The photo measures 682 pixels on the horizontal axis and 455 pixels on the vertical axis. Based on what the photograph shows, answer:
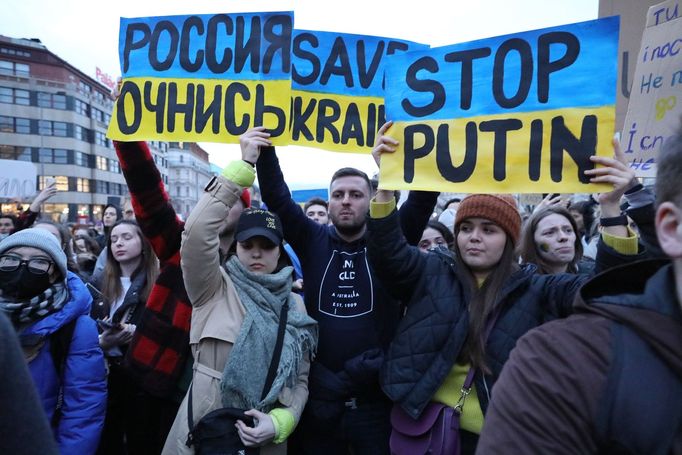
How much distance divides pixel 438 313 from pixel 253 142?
4.59 ft

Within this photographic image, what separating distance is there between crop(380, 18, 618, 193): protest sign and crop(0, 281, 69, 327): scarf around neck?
71.6 inches

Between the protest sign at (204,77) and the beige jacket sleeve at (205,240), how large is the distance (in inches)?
23.0

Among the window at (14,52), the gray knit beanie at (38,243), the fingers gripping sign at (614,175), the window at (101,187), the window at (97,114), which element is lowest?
Answer: the gray knit beanie at (38,243)

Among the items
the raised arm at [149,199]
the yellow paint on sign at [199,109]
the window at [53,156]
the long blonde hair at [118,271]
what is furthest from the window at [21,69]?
the raised arm at [149,199]

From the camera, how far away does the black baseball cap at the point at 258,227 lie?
2471 millimetres

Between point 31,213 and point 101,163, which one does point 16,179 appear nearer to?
point 31,213

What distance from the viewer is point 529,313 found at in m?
1.97

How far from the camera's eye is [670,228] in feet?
3.12

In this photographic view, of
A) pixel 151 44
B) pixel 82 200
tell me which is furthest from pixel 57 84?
pixel 151 44

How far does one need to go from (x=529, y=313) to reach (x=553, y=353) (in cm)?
112

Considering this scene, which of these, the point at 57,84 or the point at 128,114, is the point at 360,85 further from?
the point at 57,84

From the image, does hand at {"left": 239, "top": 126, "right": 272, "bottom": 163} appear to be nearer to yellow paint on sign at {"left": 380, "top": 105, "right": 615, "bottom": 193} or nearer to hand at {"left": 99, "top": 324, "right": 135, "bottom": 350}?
yellow paint on sign at {"left": 380, "top": 105, "right": 615, "bottom": 193}

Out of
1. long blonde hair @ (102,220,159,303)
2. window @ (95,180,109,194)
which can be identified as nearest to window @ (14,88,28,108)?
window @ (95,180,109,194)

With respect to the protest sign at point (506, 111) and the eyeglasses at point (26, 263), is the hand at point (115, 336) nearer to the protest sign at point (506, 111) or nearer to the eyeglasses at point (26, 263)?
the eyeglasses at point (26, 263)
